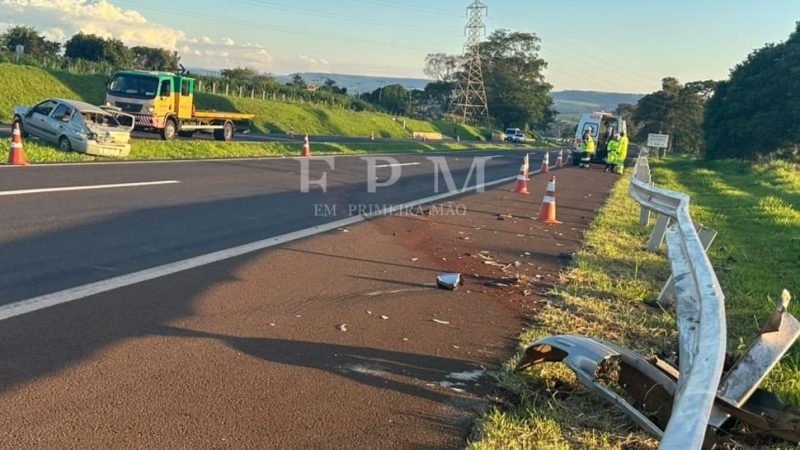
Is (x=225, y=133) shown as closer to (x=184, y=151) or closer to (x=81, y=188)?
(x=184, y=151)

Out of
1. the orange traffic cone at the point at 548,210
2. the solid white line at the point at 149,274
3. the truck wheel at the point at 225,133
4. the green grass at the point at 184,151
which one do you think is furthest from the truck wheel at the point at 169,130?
the orange traffic cone at the point at 548,210

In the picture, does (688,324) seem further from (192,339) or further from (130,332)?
(130,332)

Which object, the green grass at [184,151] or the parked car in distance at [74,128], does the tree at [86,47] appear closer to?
the green grass at [184,151]

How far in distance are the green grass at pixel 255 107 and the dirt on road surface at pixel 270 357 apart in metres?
28.0

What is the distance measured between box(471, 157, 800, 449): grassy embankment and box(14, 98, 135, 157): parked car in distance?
11.8 meters

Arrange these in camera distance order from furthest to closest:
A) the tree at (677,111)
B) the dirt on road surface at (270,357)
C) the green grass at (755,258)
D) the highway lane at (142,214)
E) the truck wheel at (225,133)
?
1. the tree at (677,111)
2. the truck wheel at (225,133)
3. the highway lane at (142,214)
4. the green grass at (755,258)
5. the dirt on road surface at (270,357)

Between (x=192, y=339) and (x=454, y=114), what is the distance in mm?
97020

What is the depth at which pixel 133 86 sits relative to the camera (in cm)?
2364

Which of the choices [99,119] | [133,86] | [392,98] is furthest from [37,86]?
[392,98]

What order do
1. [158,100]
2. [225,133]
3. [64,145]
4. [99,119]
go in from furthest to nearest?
[225,133] < [158,100] < [99,119] < [64,145]

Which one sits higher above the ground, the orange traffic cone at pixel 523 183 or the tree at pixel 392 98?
the tree at pixel 392 98

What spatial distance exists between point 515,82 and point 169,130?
97215 millimetres

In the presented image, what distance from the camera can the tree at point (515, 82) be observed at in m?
114

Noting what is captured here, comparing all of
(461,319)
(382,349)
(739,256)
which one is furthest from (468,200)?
(382,349)
